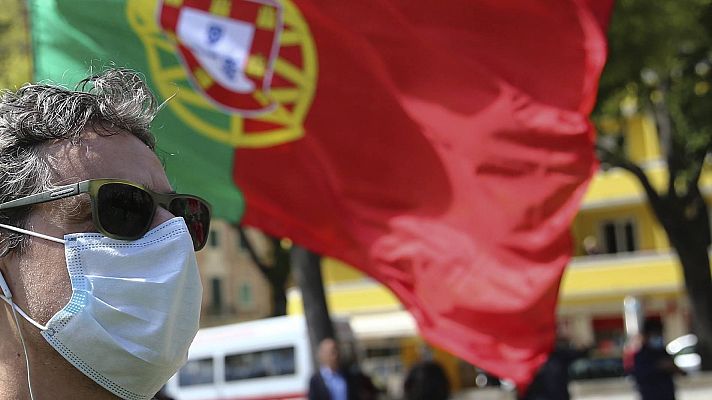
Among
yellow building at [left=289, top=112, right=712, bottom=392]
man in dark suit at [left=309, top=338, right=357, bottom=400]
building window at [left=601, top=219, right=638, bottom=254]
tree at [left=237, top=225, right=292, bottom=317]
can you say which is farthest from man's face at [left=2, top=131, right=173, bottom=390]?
building window at [left=601, top=219, right=638, bottom=254]

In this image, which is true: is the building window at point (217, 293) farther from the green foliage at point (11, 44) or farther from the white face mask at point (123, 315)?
the white face mask at point (123, 315)

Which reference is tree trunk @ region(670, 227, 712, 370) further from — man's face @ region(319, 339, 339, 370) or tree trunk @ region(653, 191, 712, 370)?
man's face @ region(319, 339, 339, 370)

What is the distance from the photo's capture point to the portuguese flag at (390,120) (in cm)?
632

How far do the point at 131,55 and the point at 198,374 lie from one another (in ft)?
56.4

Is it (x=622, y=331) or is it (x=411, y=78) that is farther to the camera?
(x=622, y=331)

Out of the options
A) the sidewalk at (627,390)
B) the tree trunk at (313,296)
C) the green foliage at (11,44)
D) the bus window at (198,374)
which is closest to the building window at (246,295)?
the sidewalk at (627,390)

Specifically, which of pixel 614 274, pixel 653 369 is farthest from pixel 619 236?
pixel 653 369

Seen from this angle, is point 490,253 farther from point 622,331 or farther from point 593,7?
point 622,331

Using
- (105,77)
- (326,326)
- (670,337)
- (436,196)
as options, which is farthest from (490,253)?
(670,337)

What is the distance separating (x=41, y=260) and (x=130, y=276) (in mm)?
157

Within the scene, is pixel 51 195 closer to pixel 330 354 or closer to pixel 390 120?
pixel 390 120

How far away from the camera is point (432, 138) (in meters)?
6.55

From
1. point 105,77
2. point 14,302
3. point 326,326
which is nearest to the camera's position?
point 14,302

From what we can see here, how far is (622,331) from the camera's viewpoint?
40719 mm
